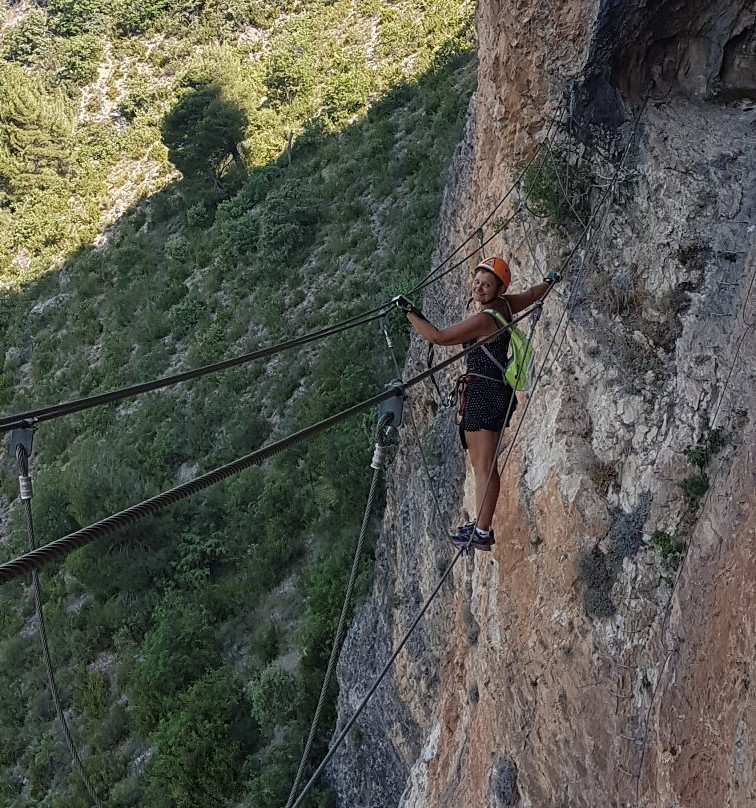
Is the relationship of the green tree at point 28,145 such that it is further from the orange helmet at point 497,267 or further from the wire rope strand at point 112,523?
the wire rope strand at point 112,523

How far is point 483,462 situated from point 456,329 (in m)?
1.18

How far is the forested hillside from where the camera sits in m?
15.4

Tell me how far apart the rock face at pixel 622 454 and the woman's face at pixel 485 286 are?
1.23 m

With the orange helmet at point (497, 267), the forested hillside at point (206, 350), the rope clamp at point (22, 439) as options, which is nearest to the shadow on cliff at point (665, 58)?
the orange helmet at point (497, 267)

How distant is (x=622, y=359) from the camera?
5.69 metres

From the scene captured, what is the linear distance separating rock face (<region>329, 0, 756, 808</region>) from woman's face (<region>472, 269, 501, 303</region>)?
1225mm

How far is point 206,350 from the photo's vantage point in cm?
Answer: 2303

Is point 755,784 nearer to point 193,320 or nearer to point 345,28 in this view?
point 193,320

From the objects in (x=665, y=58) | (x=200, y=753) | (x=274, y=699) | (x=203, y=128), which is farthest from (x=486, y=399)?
(x=203, y=128)

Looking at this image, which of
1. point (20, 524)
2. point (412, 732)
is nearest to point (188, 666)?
point (412, 732)

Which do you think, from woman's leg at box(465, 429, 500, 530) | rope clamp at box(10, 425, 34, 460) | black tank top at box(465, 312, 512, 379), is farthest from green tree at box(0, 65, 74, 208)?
rope clamp at box(10, 425, 34, 460)

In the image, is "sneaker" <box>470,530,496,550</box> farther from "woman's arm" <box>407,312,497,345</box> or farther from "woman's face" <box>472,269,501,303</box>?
"woman's face" <box>472,269,501,303</box>

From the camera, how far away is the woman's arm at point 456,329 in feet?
14.6

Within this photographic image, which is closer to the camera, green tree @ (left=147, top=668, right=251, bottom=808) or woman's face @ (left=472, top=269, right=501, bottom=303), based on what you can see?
woman's face @ (left=472, top=269, right=501, bottom=303)
